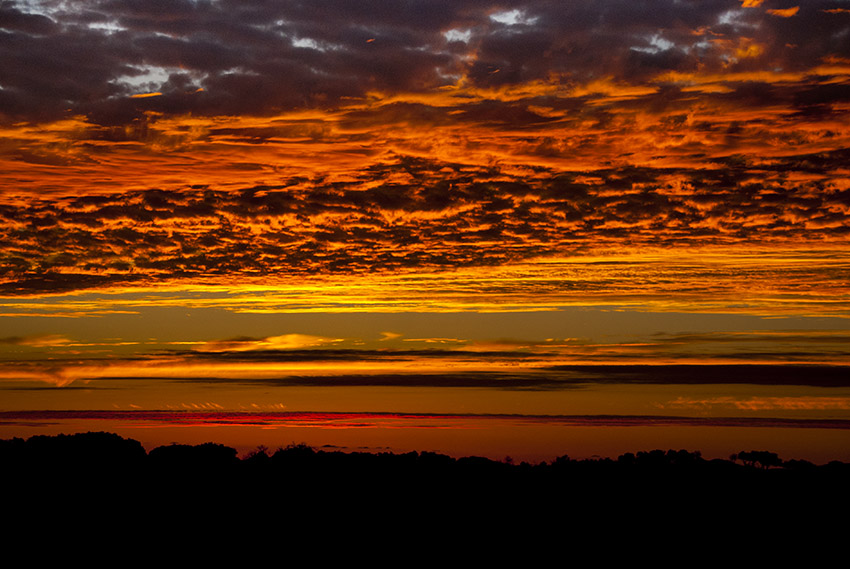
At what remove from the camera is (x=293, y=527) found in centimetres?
3994

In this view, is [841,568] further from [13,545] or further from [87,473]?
[87,473]

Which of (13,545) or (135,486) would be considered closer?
(13,545)

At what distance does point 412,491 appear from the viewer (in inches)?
1898

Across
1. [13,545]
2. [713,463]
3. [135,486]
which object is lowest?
[13,545]

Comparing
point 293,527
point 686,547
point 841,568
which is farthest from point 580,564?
point 293,527

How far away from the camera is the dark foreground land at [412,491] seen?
4138cm

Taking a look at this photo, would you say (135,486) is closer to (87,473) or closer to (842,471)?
(87,473)

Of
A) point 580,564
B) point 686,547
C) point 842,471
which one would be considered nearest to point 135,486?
point 580,564

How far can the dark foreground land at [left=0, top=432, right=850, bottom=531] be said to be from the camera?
136 feet

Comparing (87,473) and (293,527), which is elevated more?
(87,473)

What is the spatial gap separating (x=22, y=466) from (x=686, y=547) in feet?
155

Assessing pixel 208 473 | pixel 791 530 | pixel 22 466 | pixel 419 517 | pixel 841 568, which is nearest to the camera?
pixel 841 568

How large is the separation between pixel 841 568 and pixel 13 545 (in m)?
32.6

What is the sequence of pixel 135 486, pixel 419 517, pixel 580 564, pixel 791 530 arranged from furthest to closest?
pixel 135 486
pixel 419 517
pixel 791 530
pixel 580 564
